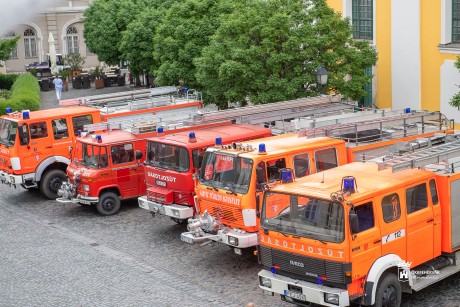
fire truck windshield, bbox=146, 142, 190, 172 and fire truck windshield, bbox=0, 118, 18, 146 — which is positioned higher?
fire truck windshield, bbox=0, 118, 18, 146

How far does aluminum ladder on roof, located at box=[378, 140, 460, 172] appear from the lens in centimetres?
1351

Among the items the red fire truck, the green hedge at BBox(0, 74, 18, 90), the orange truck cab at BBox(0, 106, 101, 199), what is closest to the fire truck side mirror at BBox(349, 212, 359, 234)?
the red fire truck

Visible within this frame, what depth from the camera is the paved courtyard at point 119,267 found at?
1487 cm

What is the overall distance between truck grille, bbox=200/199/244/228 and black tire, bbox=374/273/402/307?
A: 12.8ft

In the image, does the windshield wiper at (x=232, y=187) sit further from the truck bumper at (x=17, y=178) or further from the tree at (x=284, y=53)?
the truck bumper at (x=17, y=178)

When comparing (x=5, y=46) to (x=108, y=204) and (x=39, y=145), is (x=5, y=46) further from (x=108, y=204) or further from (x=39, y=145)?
(x=108, y=204)

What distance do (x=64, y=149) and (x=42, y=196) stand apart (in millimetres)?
1801

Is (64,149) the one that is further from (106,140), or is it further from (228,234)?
(228,234)

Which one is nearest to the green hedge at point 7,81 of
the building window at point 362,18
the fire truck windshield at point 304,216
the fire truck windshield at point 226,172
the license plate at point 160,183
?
the building window at point 362,18

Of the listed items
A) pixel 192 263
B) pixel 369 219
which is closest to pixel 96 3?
pixel 192 263

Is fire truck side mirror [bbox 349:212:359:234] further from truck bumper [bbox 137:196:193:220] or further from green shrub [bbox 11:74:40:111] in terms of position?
green shrub [bbox 11:74:40:111]

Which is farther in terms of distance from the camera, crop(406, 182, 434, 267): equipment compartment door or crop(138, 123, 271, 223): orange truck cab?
crop(138, 123, 271, 223): orange truck cab

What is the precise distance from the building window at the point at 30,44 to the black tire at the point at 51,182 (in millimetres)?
42674

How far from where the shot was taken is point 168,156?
61.7ft
